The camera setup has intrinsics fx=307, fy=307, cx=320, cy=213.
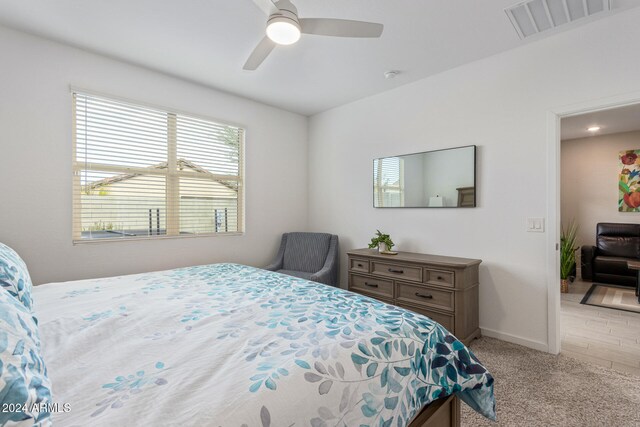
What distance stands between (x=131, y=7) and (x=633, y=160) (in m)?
6.96

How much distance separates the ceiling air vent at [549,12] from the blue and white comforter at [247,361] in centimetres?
226

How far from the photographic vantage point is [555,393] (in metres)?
1.98

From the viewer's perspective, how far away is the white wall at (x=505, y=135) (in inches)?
92.4

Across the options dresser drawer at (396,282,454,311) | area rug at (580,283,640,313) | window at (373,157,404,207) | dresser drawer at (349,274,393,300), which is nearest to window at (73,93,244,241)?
dresser drawer at (349,274,393,300)

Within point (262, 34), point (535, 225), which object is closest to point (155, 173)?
point (262, 34)

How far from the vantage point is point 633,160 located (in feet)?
16.2

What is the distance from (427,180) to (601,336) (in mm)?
2140

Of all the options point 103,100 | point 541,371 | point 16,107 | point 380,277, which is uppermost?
point 103,100

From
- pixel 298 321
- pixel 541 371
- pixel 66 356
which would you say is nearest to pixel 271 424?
pixel 298 321

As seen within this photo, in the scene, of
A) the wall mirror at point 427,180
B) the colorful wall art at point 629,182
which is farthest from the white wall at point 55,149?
the colorful wall art at point 629,182

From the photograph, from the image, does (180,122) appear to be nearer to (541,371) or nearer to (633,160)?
(541,371)

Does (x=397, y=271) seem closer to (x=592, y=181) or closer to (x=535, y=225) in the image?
(x=535, y=225)

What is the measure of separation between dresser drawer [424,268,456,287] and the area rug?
2.59 meters

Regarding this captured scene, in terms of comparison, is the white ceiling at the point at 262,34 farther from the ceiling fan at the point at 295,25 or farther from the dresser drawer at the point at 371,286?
the dresser drawer at the point at 371,286
